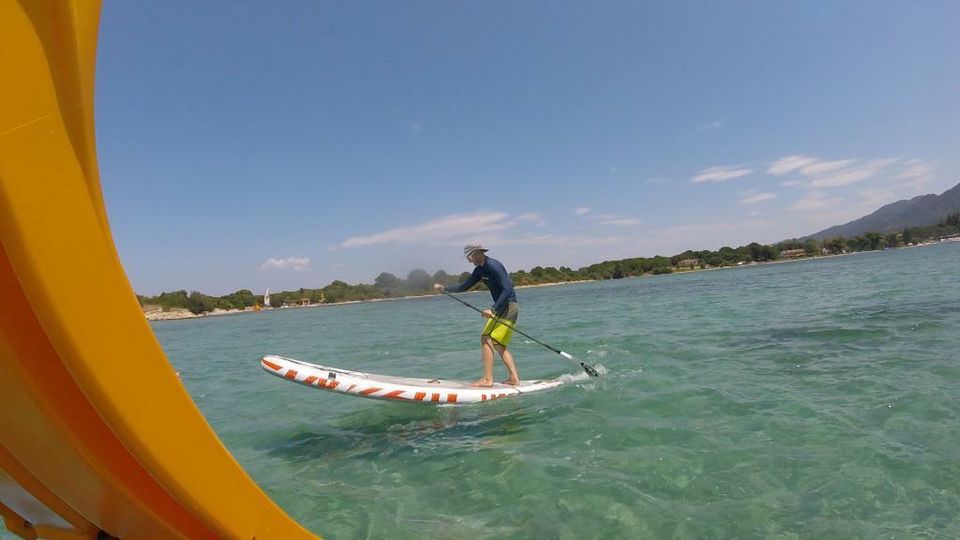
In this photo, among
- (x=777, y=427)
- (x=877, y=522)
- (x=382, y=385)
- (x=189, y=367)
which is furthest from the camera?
(x=189, y=367)

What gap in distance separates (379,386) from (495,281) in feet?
10.5

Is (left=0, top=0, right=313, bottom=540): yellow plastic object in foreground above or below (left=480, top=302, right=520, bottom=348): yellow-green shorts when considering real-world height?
above

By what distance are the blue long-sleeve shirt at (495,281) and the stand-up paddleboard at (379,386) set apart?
1.70 metres

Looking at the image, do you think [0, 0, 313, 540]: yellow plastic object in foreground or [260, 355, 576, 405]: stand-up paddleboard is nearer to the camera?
[0, 0, 313, 540]: yellow plastic object in foreground

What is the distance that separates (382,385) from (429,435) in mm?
1382

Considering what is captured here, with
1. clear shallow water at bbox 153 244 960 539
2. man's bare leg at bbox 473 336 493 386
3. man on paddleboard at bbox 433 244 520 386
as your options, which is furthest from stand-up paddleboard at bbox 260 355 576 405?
man on paddleboard at bbox 433 244 520 386

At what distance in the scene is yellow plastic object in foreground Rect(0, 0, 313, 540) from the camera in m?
1.05

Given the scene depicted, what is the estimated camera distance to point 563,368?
12430mm

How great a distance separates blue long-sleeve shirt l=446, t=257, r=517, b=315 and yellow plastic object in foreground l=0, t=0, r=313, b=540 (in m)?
8.60

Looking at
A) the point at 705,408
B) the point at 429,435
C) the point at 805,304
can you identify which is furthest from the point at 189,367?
the point at 805,304

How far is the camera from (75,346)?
3.77 feet

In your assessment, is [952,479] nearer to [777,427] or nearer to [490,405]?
[777,427]

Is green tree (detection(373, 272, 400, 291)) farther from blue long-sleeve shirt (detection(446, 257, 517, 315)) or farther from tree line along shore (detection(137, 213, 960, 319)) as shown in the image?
tree line along shore (detection(137, 213, 960, 319))

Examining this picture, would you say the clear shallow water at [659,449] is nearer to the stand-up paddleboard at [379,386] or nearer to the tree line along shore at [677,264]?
the stand-up paddleboard at [379,386]
